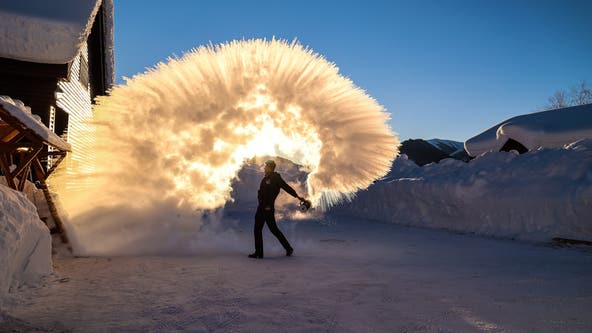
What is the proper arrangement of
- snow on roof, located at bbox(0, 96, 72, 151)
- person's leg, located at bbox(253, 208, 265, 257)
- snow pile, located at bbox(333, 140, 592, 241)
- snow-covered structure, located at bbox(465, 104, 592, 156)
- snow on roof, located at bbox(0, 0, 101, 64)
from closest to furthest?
snow on roof, located at bbox(0, 96, 72, 151), person's leg, located at bbox(253, 208, 265, 257), snow pile, located at bbox(333, 140, 592, 241), snow on roof, located at bbox(0, 0, 101, 64), snow-covered structure, located at bbox(465, 104, 592, 156)

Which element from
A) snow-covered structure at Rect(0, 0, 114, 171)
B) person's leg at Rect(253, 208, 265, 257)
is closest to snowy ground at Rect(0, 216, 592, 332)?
person's leg at Rect(253, 208, 265, 257)

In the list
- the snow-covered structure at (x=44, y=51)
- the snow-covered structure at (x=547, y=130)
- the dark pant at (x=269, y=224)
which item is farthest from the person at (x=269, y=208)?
the snow-covered structure at (x=547, y=130)

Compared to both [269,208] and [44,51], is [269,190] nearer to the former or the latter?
[269,208]

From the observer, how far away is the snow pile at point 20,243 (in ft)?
10.4

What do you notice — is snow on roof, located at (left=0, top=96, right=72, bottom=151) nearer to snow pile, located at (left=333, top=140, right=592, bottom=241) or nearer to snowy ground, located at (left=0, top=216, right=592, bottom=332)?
snowy ground, located at (left=0, top=216, right=592, bottom=332)

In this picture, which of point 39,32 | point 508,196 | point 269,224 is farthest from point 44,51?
point 508,196

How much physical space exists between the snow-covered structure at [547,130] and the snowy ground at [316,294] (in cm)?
1378

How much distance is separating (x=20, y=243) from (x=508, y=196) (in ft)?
32.7

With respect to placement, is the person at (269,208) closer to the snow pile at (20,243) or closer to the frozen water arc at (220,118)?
the frozen water arc at (220,118)

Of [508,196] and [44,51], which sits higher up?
[44,51]

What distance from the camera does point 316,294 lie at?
11.7 feet

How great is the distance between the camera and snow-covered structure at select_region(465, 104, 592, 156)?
1662 cm

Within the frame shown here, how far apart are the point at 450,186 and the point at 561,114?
43.8 feet

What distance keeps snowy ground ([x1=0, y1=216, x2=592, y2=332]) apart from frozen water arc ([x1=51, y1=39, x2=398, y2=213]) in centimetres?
167
